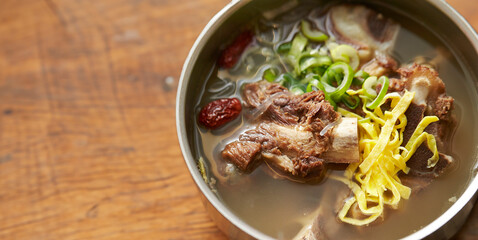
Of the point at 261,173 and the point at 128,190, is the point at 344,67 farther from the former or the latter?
the point at 128,190

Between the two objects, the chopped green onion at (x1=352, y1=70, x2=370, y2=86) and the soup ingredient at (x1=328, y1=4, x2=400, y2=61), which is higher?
the soup ingredient at (x1=328, y1=4, x2=400, y2=61)

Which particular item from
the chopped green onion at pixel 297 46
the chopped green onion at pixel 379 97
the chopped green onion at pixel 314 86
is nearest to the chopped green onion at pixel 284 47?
the chopped green onion at pixel 297 46

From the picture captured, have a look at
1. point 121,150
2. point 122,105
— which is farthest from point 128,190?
point 122,105

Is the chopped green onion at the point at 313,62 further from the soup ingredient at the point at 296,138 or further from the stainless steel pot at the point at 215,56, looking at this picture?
the stainless steel pot at the point at 215,56

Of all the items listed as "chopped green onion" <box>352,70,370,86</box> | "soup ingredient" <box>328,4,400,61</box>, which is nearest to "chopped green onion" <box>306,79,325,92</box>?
→ "chopped green onion" <box>352,70,370,86</box>

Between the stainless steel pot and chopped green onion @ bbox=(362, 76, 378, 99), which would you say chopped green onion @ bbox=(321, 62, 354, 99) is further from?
the stainless steel pot

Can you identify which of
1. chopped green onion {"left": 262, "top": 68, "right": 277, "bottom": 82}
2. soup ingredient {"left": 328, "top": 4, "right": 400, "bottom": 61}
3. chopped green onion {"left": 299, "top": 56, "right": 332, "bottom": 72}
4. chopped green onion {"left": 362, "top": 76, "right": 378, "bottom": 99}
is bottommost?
chopped green onion {"left": 262, "top": 68, "right": 277, "bottom": 82}

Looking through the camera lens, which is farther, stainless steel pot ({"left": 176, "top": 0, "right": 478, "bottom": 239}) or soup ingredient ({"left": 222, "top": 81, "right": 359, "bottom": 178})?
soup ingredient ({"left": 222, "top": 81, "right": 359, "bottom": 178})
